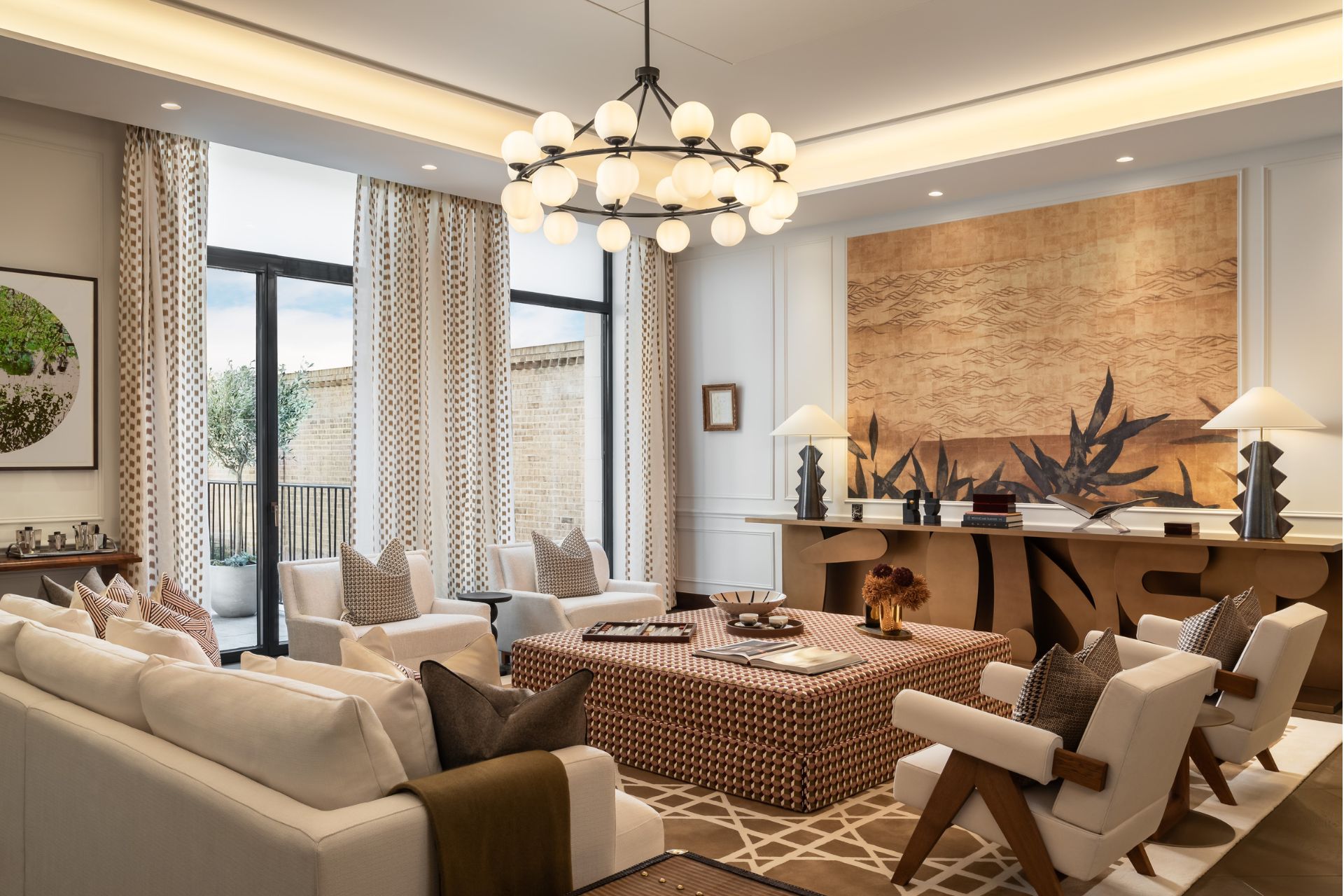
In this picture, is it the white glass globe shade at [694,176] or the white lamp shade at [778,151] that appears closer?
the white glass globe shade at [694,176]

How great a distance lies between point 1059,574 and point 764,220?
303cm

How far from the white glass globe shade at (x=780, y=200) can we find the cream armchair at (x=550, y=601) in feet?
8.30

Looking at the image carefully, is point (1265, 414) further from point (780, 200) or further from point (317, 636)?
point (317, 636)

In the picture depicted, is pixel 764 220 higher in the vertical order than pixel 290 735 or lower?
higher

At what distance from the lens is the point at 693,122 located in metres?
3.66

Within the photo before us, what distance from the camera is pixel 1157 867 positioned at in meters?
2.92

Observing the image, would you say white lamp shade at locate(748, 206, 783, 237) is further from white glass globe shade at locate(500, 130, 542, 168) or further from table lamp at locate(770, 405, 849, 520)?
table lamp at locate(770, 405, 849, 520)

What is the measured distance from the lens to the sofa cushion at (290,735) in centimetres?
174

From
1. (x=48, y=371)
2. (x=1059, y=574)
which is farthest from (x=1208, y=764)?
(x=48, y=371)

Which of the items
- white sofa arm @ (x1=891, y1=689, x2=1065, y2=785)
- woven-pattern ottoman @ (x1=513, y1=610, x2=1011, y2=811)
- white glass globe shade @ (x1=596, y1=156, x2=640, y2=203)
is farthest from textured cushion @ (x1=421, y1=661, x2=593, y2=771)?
white glass globe shade @ (x1=596, y1=156, x2=640, y2=203)

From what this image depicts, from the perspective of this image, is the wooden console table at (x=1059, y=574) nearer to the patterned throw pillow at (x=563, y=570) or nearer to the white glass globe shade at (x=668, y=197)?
the patterned throw pillow at (x=563, y=570)

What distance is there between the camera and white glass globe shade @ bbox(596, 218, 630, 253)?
14.0 feet

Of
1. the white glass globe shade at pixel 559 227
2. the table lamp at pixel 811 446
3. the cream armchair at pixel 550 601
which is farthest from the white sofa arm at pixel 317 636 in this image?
the table lamp at pixel 811 446

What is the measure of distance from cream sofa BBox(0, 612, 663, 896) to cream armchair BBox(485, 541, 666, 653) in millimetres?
3117
